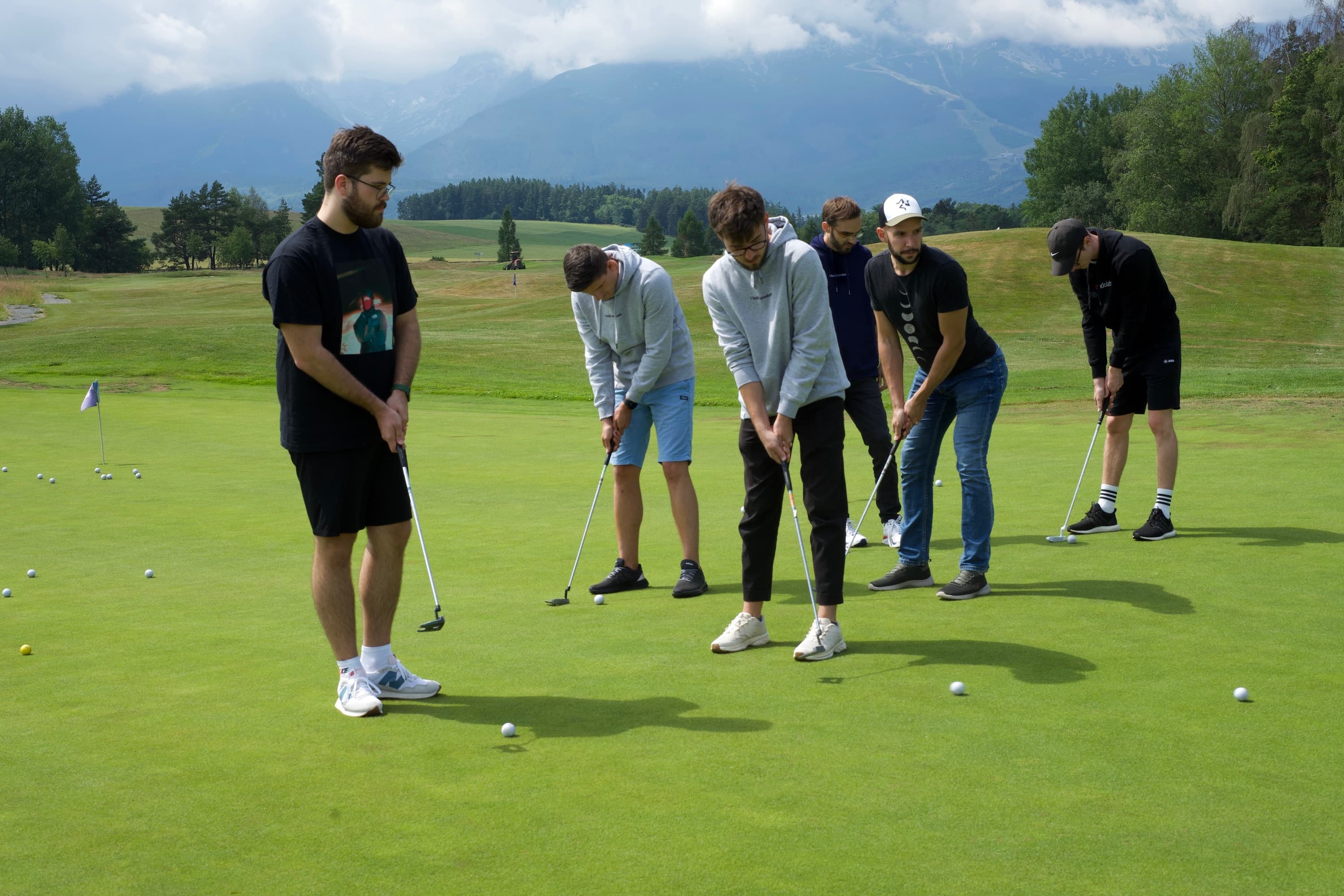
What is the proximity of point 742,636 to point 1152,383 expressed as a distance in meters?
4.26

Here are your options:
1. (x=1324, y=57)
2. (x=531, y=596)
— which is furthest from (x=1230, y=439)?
(x=1324, y=57)

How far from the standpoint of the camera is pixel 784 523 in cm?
852

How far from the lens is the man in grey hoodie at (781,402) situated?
5.04 m

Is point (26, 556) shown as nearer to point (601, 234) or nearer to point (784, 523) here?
point (784, 523)

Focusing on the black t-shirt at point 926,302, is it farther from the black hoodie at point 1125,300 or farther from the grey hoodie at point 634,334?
the black hoodie at point 1125,300

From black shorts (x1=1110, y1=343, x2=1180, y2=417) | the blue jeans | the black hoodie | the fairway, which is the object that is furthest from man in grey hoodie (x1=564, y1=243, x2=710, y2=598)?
black shorts (x1=1110, y1=343, x2=1180, y2=417)

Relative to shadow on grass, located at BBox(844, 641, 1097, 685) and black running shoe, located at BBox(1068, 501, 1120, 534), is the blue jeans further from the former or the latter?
black running shoe, located at BBox(1068, 501, 1120, 534)

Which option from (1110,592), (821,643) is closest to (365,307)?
(821,643)

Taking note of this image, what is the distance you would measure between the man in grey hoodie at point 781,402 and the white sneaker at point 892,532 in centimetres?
250

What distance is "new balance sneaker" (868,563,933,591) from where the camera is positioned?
21.3 ft

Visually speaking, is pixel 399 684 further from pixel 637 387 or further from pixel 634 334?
pixel 634 334

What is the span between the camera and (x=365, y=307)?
15.0 ft

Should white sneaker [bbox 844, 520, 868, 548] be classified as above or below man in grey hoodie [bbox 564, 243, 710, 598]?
below

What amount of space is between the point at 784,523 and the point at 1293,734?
489 centimetres
